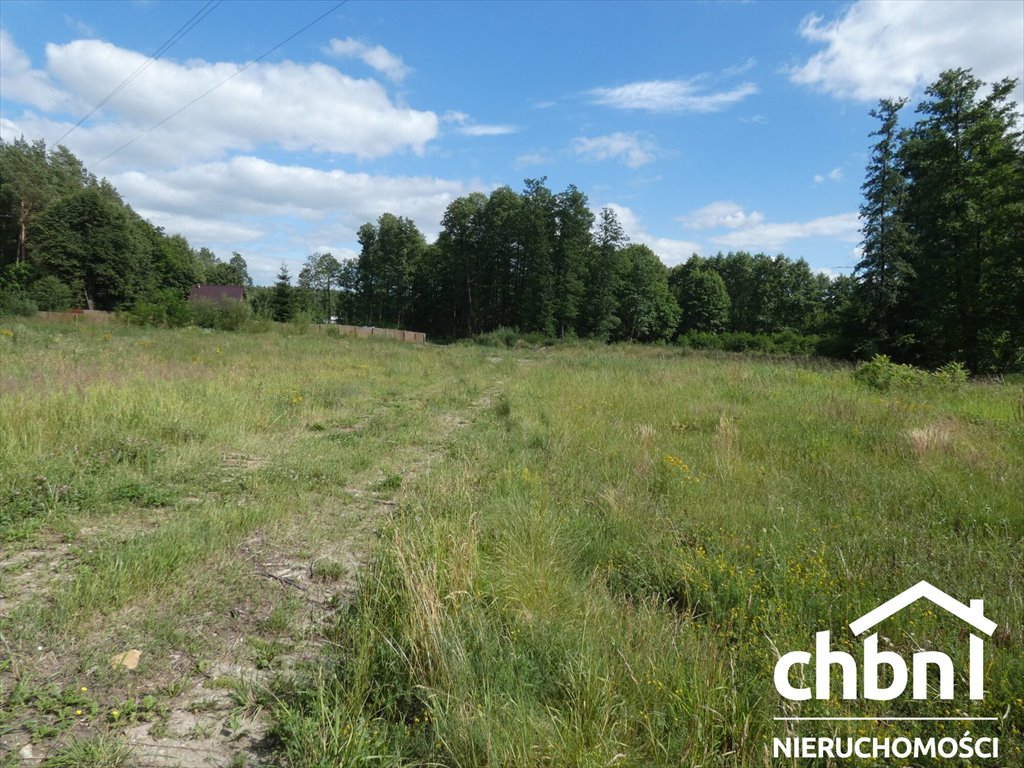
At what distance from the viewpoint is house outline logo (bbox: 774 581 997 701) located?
2.37 metres

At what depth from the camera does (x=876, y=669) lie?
2.53 metres

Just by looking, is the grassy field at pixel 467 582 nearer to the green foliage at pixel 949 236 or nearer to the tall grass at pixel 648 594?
the tall grass at pixel 648 594

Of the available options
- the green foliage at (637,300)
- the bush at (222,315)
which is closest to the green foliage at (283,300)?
the bush at (222,315)

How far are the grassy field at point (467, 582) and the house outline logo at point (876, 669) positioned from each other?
6 centimetres

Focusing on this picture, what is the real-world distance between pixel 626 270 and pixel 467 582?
184 feet

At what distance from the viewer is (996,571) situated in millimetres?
3318

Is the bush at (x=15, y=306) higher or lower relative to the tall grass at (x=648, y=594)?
higher

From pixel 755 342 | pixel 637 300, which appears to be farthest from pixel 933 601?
pixel 637 300

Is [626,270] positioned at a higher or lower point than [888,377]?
higher

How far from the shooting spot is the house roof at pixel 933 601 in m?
2.80

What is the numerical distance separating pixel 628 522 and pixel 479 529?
128cm

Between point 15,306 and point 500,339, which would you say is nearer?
point 15,306

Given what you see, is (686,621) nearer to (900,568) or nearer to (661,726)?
(661,726)

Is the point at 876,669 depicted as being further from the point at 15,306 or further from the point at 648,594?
the point at 15,306
